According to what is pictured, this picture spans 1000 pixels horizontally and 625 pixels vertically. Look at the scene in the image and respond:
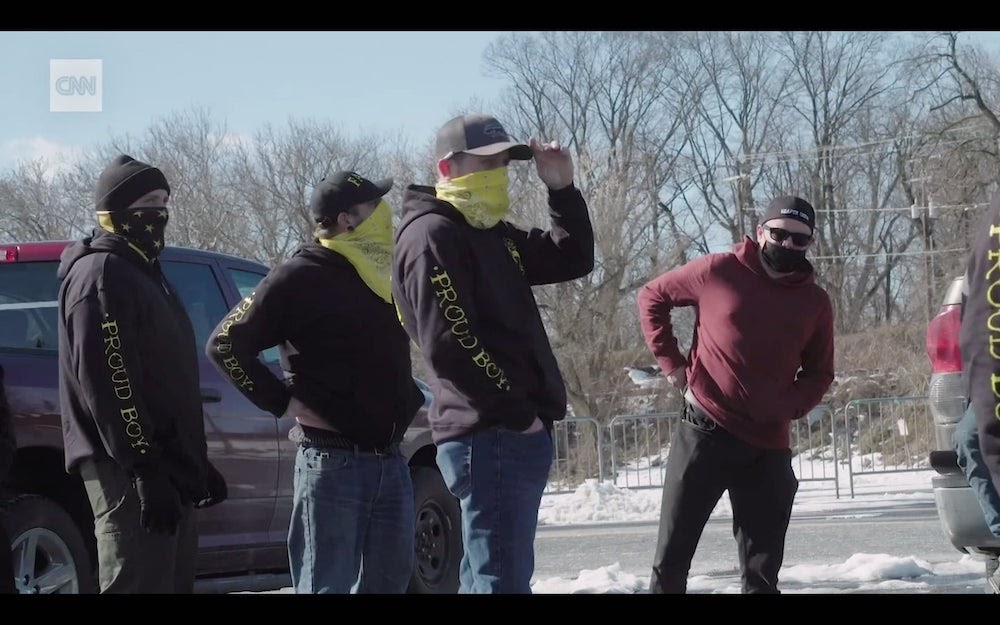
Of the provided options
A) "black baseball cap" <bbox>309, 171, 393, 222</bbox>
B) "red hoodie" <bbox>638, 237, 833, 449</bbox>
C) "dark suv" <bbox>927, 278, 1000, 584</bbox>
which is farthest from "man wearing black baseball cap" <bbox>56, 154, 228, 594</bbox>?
"dark suv" <bbox>927, 278, 1000, 584</bbox>

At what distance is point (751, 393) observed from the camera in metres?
5.47

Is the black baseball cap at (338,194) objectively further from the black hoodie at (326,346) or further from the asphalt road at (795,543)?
the asphalt road at (795,543)

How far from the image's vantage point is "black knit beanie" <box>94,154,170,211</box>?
201 inches

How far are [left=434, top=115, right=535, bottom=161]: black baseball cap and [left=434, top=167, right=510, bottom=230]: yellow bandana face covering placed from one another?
0.26 ft

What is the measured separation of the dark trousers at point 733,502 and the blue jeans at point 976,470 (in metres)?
0.70

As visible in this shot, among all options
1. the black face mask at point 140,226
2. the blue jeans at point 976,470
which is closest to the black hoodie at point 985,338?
the blue jeans at point 976,470

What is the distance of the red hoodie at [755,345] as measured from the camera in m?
5.48

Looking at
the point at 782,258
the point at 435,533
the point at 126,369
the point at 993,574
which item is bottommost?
the point at 993,574

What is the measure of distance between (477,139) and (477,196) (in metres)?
0.19

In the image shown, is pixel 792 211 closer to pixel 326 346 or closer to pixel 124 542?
pixel 326 346

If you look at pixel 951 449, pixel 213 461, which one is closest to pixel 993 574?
pixel 951 449

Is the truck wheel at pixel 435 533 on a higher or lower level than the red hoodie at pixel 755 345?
lower

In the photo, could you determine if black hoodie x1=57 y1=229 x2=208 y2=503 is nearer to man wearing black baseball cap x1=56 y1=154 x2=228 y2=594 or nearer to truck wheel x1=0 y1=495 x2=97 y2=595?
man wearing black baseball cap x1=56 y1=154 x2=228 y2=594
